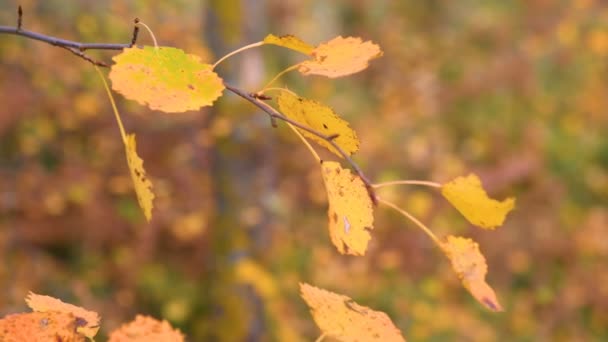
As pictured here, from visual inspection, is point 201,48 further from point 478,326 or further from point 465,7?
point 465,7

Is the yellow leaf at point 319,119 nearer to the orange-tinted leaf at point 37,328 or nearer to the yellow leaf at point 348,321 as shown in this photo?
the yellow leaf at point 348,321

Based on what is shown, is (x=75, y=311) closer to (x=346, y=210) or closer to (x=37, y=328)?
(x=37, y=328)

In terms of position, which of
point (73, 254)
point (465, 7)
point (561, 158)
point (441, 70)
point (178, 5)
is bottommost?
point (73, 254)

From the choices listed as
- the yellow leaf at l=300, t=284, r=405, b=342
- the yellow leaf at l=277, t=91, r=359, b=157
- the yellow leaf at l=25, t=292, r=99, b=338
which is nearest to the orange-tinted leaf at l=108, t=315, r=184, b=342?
the yellow leaf at l=25, t=292, r=99, b=338

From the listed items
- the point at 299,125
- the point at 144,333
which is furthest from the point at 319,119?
the point at 144,333

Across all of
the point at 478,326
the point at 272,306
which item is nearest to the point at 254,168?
the point at 272,306

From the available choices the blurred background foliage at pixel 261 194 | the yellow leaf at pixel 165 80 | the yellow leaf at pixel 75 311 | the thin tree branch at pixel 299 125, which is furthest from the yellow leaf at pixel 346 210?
the blurred background foliage at pixel 261 194

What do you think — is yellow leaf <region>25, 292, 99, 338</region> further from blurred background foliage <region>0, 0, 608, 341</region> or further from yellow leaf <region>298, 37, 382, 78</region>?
blurred background foliage <region>0, 0, 608, 341</region>
